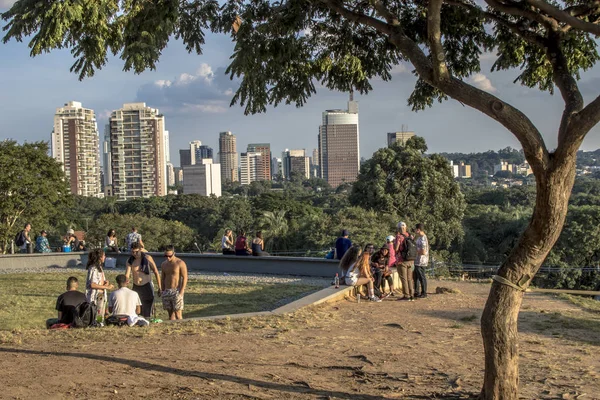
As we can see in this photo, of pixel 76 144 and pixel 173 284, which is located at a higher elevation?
pixel 76 144

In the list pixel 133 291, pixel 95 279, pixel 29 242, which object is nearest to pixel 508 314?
pixel 133 291

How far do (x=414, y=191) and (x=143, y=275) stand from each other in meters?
29.0

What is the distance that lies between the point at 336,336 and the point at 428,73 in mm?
4144

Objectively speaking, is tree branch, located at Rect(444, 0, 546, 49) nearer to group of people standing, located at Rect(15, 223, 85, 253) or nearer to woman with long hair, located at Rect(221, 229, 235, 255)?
woman with long hair, located at Rect(221, 229, 235, 255)

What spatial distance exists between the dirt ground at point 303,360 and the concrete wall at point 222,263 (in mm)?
8021

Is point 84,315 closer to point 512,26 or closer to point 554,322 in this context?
point 512,26

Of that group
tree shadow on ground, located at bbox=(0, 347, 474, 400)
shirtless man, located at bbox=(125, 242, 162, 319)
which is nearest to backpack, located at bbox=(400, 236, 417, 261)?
shirtless man, located at bbox=(125, 242, 162, 319)

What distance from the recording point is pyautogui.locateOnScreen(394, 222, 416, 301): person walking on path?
1216 cm

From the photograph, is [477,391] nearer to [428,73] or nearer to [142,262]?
[428,73]

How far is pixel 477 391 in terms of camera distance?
19.9 ft

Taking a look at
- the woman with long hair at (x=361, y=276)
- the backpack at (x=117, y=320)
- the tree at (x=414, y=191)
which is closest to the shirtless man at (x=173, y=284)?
the backpack at (x=117, y=320)

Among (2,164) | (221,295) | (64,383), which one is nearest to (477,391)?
(64,383)

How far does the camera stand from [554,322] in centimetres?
1011

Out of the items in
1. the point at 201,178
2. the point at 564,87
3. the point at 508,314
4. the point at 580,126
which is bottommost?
the point at 508,314
